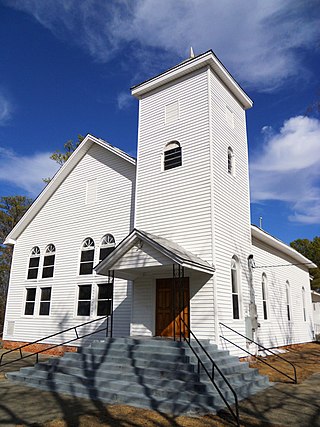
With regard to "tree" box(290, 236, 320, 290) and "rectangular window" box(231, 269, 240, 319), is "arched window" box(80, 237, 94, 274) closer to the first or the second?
"rectangular window" box(231, 269, 240, 319)

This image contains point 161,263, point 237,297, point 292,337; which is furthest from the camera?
point 292,337

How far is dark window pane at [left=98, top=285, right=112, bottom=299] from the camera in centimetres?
1373

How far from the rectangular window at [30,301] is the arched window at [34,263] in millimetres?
642

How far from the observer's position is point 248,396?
25.0 feet

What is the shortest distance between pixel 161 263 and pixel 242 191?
5.44 m

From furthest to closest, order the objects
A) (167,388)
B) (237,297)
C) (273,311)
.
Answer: (273,311) → (237,297) → (167,388)

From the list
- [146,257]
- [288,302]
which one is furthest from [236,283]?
[288,302]

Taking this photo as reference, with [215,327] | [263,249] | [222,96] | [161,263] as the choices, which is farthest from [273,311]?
[222,96]

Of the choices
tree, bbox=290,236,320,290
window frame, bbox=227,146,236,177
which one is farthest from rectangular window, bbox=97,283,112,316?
tree, bbox=290,236,320,290

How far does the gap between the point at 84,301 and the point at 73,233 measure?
3099mm

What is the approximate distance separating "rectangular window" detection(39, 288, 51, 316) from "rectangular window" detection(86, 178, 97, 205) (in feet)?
14.2

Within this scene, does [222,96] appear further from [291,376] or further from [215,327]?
[291,376]

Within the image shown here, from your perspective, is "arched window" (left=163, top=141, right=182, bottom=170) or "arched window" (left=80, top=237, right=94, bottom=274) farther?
"arched window" (left=80, top=237, right=94, bottom=274)

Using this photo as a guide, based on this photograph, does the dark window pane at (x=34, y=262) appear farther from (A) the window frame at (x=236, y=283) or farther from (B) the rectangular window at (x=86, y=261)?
(A) the window frame at (x=236, y=283)
